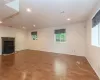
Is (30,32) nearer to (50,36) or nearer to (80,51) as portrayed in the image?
(50,36)

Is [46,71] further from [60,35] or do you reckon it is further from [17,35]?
[17,35]

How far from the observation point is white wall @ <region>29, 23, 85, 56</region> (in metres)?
5.91

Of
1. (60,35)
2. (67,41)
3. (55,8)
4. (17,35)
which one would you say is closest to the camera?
(55,8)

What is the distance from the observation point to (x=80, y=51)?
233 inches

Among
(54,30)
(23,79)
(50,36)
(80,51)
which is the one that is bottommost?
(23,79)

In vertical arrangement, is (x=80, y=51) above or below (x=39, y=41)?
below

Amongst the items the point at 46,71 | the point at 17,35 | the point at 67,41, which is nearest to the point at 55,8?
the point at 46,71

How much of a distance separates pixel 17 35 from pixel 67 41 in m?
4.88

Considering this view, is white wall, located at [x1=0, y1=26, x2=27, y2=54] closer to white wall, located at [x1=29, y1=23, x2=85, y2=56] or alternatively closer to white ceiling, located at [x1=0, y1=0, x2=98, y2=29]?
white wall, located at [x1=29, y1=23, x2=85, y2=56]

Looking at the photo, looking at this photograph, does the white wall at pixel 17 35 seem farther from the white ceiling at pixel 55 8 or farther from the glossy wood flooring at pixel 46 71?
the glossy wood flooring at pixel 46 71

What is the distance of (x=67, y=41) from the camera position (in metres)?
6.59

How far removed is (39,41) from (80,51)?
164 inches

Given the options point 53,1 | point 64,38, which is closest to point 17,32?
point 64,38

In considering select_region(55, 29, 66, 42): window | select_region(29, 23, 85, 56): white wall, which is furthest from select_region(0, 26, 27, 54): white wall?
select_region(55, 29, 66, 42): window
